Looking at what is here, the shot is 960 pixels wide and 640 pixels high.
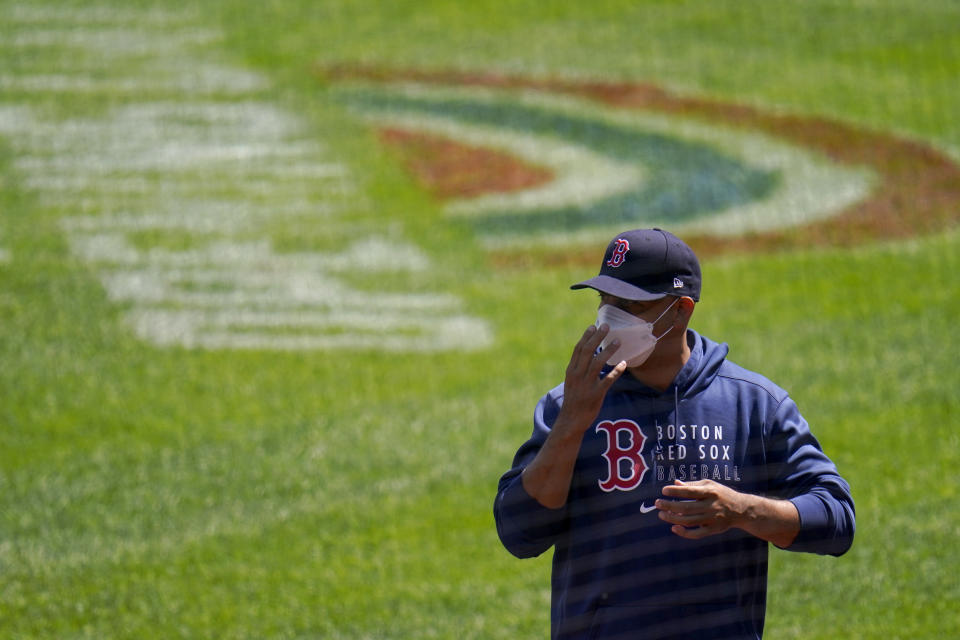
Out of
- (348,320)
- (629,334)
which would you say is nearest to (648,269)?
(629,334)

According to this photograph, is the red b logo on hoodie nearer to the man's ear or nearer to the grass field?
the man's ear

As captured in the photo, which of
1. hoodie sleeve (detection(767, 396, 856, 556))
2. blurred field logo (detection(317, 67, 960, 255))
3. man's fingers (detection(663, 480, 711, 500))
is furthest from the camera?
blurred field logo (detection(317, 67, 960, 255))

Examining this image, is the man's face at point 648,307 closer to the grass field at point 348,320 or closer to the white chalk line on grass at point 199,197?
the grass field at point 348,320

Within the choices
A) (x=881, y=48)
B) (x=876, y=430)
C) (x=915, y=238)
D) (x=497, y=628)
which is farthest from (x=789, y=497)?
(x=881, y=48)

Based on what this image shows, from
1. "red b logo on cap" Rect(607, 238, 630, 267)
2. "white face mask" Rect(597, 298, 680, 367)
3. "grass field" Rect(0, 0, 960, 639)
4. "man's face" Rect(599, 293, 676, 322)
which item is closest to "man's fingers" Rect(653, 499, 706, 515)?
"white face mask" Rect(597, 298, 680, 367)

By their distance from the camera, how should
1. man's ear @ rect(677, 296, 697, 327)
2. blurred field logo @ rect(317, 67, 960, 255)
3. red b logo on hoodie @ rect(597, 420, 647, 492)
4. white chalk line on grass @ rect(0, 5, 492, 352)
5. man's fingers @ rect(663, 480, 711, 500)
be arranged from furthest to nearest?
blurred field logo @ rect(317, 67, 960, 255)
white chalk line on grass @ rect(0, 5, 492, 352)
man's ear @ rect(677, 296, 697, 327)
red b logo on hoodie @ rect(597, 420, 647, 492)
man's fingers @ rect(663, 480, 711, 500)

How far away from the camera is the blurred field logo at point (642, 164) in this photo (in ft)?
44.9

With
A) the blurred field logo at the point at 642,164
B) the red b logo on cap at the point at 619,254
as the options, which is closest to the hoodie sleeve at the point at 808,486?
the red b logo on cap at the point at 619,254

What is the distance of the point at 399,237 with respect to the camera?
1358cm

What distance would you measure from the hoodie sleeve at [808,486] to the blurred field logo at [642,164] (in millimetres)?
9819

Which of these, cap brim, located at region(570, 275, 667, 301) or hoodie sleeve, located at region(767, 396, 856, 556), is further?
cap brim, located at region(570, 275, 667, 301)

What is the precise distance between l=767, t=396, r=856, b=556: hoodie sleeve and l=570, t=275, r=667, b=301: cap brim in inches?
18.8

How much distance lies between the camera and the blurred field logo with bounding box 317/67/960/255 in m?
13.7

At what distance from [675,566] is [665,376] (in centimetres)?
52
